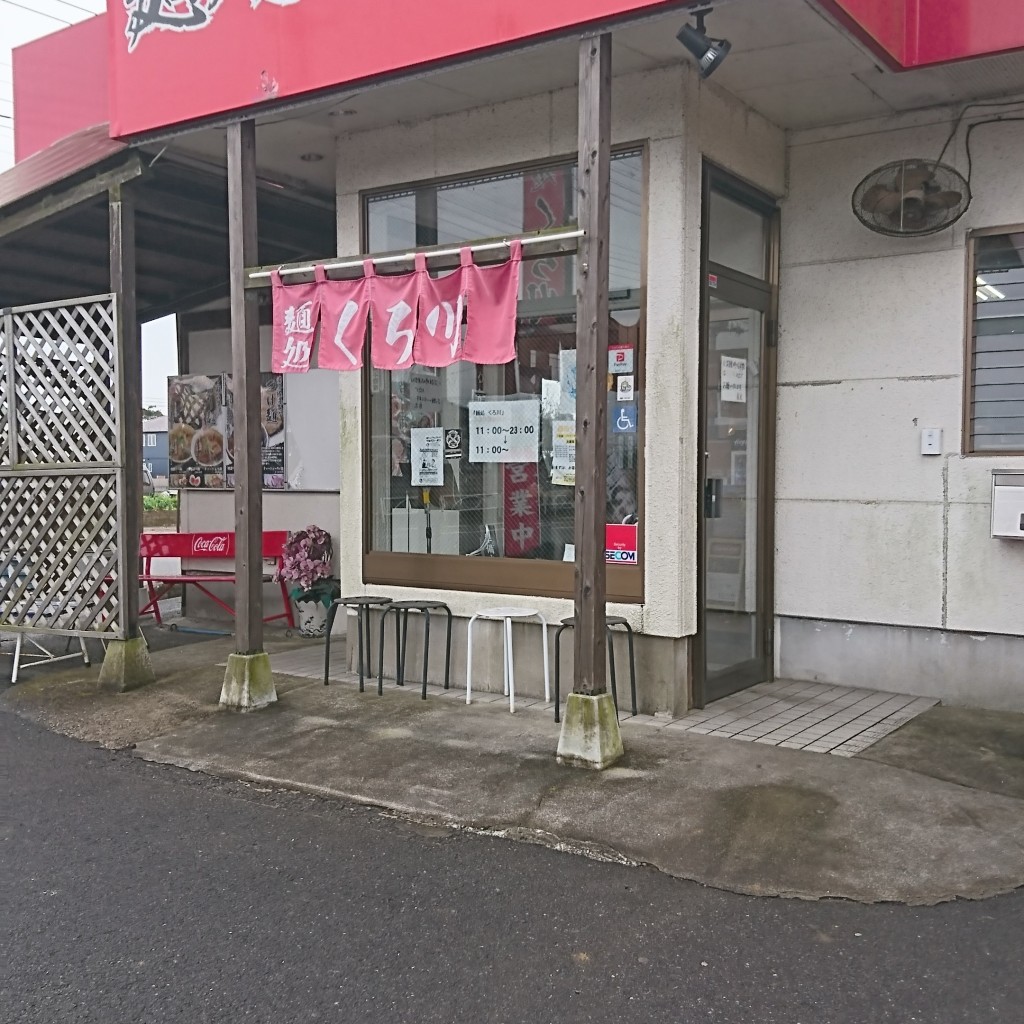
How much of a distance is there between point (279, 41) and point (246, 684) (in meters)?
4.01

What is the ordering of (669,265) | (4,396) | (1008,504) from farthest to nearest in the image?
(4,396) → (1008,504) → (669,265)

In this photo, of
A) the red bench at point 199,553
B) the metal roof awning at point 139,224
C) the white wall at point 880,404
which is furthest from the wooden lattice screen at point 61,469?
the white wall at point 880,404

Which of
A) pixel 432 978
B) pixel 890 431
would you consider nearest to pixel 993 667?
pixel 890 431

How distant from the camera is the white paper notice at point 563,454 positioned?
21.0ft

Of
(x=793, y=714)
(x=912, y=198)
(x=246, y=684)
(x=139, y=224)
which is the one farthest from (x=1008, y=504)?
(x=139, y=224)

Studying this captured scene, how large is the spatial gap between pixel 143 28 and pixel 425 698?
4840 millimetres

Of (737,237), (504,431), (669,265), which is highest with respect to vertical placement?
(737,237)

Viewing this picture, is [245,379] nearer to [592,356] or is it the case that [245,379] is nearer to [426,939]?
[592,356]

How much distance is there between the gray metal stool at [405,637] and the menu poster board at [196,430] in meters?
4.25

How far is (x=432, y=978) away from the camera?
3.21 metres

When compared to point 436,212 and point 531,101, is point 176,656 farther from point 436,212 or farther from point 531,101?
point 531,101

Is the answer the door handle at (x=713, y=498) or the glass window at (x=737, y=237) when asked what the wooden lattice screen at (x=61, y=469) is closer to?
the door handle at (x=713, y=498)

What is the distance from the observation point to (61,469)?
7.39 meters

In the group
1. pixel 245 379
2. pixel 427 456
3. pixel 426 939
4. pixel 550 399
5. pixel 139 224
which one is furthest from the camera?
pixel 139 224
